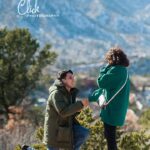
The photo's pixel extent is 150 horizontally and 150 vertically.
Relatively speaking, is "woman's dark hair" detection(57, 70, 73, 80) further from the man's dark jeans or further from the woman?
the man's dark jeans

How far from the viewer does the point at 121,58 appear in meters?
6.51

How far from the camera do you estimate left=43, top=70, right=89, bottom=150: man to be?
6000 mm

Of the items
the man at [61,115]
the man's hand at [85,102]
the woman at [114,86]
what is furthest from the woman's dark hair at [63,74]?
the woman at [114,86]

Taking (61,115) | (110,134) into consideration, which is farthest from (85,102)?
(110,134)

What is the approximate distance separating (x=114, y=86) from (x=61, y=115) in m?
0.80

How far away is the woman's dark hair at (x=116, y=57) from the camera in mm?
6492

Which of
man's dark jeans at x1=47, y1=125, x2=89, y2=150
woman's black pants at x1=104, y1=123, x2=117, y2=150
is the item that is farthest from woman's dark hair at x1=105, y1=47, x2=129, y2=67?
man's dark jeans at x1=47, y1=125, x2=89, y2=150

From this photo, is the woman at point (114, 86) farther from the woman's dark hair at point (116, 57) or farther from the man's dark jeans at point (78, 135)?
the man's dark jeans at point (78, 135)

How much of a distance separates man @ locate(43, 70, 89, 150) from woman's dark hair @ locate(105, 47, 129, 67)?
22.8 inches

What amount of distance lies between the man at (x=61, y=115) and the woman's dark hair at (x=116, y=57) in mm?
579

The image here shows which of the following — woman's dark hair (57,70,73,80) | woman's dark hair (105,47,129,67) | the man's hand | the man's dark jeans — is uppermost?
woman's dark hair (105,47,129,67)

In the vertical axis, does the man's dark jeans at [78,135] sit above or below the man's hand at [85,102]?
below

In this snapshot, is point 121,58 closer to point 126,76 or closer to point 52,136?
point 126,76

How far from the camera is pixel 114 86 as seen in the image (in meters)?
6.44
